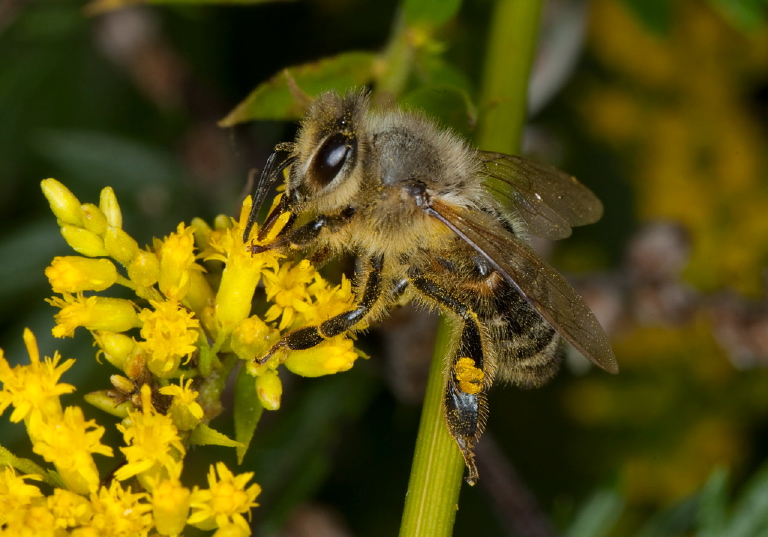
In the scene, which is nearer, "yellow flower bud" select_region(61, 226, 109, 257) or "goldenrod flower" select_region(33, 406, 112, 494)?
"goldenrod flower" select_region(33, 406, 112, 494)

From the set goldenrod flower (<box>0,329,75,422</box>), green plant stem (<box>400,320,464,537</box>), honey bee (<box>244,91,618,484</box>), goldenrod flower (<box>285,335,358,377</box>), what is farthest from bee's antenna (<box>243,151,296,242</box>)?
green plant stem (<box>400,320,464,537</box>)

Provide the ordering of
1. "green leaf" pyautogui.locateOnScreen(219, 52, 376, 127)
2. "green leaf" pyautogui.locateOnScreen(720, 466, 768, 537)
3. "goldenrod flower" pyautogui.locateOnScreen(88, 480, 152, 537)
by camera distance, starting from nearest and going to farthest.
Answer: "goldenrod flower" pyautogui.locateOnScreen(88, 480, 152, 537)
"green leaf" pyautogui.locateOnScreen(219, 52, 376, 127)
"green leaf" pyautogui.locateOnScreen(720, 466, 768, 537)

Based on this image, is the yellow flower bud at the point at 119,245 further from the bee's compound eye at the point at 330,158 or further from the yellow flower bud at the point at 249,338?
Answer: the bee's compound eye at the point at 330,158

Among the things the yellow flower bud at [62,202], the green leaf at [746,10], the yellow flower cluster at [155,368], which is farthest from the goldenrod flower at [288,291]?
the green leaf at [746,10]

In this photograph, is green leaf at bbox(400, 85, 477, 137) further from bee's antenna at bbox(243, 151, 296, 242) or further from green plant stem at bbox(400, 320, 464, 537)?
green plant stem at bbox(400, 320, 464, 537)

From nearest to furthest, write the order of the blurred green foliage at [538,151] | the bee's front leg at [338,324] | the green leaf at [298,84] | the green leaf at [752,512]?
1. the bee's front leg at [338,324]
2. the green leaf at [298,84]
3. the green leaf at [752,512]
4. the blurred green foliage at [538,151]

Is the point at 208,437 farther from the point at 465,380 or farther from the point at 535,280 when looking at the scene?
the point at 535,280

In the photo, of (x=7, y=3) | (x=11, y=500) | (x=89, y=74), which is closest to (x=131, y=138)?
(x=89, y=74)
